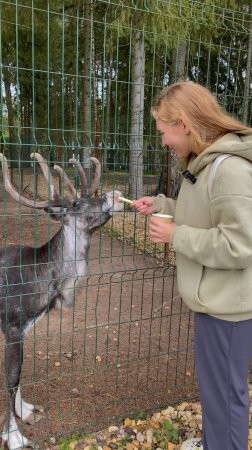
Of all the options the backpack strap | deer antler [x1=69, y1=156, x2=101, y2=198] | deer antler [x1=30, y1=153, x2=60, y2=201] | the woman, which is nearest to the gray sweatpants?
the woman

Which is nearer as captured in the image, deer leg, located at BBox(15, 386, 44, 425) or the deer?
the deer

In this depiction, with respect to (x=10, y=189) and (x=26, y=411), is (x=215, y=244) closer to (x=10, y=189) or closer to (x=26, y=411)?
(x=10, y=189)

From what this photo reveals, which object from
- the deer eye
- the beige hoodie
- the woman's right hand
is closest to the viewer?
the beige hoodie

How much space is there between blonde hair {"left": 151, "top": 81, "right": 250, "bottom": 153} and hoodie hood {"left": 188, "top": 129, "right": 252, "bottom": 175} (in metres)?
0.04

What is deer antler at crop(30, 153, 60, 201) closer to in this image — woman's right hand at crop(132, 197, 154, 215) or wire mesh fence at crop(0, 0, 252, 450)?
wire mesh fence at crop(0, 0, 252, 450)

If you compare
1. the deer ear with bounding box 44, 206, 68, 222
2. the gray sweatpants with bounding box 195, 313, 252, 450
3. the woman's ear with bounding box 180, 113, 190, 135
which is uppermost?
the woman's ear with bounding box 180, 113, 190, 135

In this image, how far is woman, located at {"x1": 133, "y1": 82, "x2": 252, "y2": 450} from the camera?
1.94 meters

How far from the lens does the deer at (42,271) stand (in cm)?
322

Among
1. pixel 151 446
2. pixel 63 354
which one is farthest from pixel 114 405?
pixel 63 354

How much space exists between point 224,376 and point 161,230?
789mm

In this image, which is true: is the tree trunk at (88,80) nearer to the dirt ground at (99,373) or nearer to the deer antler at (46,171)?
the deer antler at (46,171)

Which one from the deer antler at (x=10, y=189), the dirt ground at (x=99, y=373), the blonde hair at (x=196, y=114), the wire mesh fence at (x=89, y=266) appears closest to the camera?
the blonde hair at (x=196, y=114)

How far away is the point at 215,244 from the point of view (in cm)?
195

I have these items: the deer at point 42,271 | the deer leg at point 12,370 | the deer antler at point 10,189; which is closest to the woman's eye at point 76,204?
the deer at point 42,271
